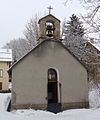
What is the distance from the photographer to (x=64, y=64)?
20.7 m

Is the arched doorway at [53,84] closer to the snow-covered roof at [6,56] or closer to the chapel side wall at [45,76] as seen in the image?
the chapel side wall at [45,76]

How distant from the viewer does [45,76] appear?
19891mm

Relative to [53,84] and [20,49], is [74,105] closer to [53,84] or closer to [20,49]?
[53,84]

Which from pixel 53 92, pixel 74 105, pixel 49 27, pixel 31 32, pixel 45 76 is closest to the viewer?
pixel 45 76

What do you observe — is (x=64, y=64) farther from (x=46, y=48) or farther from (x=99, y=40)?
(x=99, y=40)

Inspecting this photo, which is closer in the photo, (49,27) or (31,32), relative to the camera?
(49,27)

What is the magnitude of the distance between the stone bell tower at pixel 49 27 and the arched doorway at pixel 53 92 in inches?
109

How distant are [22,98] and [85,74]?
5691mm

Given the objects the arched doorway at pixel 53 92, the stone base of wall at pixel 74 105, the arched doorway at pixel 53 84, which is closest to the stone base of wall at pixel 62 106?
the stone base of wall at pixel 74 105

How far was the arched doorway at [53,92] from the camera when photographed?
19.8m

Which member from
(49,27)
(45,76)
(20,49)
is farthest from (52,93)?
(20,49)

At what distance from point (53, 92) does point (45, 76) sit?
2164 millimetres

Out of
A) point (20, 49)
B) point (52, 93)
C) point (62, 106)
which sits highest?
point (20, 49)

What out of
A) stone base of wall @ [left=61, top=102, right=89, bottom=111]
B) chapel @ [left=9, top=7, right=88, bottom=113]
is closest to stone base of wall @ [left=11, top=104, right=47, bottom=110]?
chapel @ [left=9, top=7, right=88, bottom=113]
